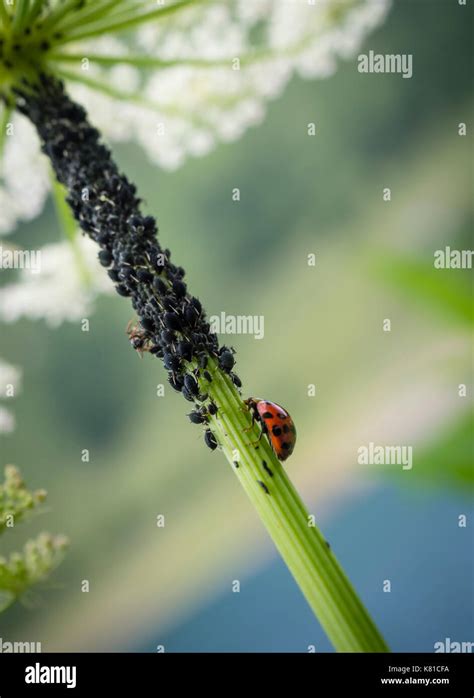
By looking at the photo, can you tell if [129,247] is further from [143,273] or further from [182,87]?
[182,87]

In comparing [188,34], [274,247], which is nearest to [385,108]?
[274,247]

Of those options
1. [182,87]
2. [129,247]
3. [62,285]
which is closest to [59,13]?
[129,247]

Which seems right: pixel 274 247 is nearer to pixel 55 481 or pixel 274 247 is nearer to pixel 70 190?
pixel 55 481

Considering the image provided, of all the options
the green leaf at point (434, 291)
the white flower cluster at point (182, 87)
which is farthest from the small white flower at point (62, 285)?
the green leaf at point (434, 291)

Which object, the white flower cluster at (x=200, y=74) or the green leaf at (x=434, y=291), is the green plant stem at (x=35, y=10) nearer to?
the white flower cluster at (x=200, y=74)

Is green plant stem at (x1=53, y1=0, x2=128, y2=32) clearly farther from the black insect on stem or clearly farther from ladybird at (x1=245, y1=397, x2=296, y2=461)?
ladybird at (x1=245, y1=397, x2=296, y2=461)
